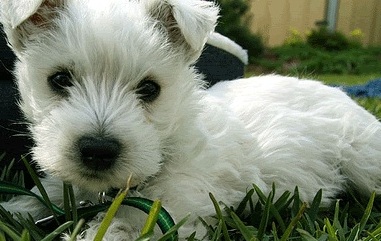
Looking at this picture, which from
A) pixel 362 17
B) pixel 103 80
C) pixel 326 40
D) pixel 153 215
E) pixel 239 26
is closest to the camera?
pixel 153 215

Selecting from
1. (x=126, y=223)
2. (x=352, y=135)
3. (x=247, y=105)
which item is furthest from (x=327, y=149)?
(x=126, y=223)

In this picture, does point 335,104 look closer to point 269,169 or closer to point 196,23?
point 269,169

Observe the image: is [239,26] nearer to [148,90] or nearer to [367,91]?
[367,91]

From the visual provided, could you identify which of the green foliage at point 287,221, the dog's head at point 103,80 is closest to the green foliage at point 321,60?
the green foliage at point 287,221

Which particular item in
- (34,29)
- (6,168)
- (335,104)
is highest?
(34,29)

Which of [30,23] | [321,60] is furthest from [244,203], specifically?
[321,60]

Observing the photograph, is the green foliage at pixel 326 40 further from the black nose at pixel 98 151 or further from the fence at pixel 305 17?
the black nose at pixel 98 151
